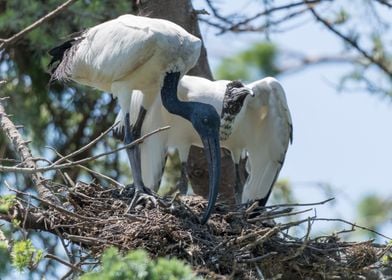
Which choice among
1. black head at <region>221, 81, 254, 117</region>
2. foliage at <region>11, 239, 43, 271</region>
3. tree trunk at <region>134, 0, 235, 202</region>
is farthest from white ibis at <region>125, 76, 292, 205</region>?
foliage at <region>11, 239, 43, 271</region>

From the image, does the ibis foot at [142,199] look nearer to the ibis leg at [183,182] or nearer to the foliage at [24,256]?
the ibis leg at [183,182]

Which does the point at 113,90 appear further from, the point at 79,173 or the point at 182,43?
the point at 79,173

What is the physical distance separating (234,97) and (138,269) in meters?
3.71

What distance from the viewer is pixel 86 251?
6.98 meters

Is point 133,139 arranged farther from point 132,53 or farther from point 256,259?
point 256,259

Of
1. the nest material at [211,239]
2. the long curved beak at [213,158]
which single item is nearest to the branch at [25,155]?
the nest material at [211,239]

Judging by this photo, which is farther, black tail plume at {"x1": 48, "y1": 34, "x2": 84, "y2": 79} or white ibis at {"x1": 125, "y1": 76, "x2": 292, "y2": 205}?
white ibis at {"x1": 125, "y1": 76, "x2": 292, "y2": 205}

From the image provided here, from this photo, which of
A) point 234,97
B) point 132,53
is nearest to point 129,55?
point 132,53

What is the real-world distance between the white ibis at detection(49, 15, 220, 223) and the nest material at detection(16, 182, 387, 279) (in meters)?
0.35

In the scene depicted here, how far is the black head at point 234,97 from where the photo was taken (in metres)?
8.55

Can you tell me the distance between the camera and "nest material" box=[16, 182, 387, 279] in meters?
7.02

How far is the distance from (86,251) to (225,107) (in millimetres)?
1959

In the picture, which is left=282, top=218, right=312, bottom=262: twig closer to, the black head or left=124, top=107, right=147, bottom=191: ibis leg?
left=124, top=107, right=147, bottom=191: ibis leg

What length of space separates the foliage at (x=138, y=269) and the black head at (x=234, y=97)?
3.62 m
